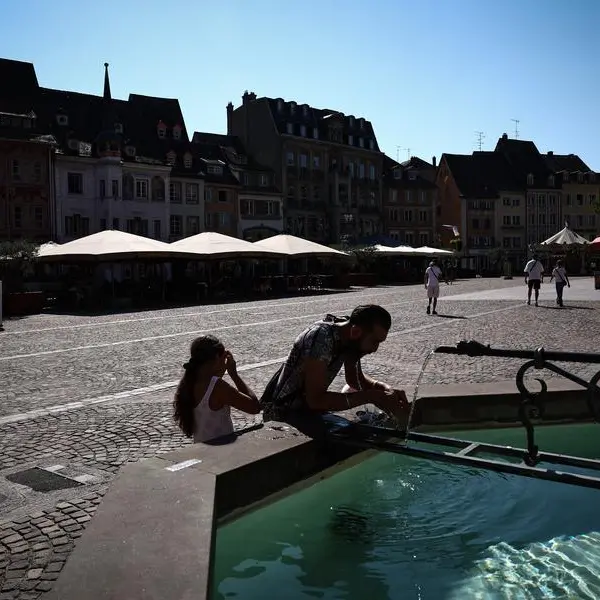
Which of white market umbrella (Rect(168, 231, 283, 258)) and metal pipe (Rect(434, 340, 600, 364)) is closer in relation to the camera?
metal pipe (Rect(434, 340, 600, 364))

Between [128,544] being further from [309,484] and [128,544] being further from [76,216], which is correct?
[76,216]

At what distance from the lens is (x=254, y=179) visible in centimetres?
6462

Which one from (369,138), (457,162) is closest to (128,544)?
(369,138)

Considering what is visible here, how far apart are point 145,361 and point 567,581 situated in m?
8.48

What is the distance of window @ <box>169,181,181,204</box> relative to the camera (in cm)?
5725

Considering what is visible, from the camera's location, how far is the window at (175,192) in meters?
57.2

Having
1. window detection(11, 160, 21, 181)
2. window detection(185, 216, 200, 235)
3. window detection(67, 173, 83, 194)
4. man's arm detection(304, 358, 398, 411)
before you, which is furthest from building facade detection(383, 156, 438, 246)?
man's arm detection(304, 358, 398, 411)

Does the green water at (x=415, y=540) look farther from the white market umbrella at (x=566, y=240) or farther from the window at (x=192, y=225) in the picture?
the window at (x=192, y=225)

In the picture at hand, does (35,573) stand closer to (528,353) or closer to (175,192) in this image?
(528,353)

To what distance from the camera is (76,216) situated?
168ft

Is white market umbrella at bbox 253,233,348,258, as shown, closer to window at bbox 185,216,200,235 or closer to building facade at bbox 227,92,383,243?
window at bbox 185,216,200,235

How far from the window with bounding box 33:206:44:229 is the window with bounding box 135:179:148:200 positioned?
291 inches

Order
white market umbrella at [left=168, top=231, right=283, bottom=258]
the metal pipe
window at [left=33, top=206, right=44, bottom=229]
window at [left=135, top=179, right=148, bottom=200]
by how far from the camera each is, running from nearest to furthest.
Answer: the metal pipe, white market umbrella at [left=168, top=231, right=283, bottom=258], window at [left=33, top=206, right=44, bottom=229], window at [left=135, top=179, right=148, bottom=200]

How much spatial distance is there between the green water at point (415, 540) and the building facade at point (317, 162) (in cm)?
6232
